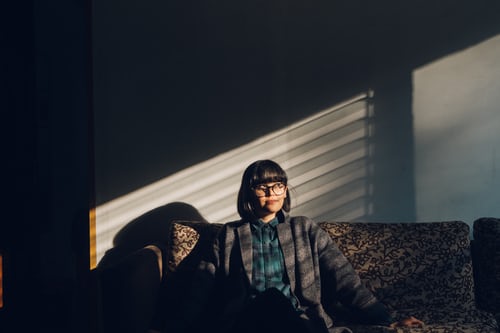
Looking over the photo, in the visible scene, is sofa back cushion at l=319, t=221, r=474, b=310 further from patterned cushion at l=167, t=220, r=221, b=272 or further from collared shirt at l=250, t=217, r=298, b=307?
patterned cushion at l=167, t=220, r=221, b=272

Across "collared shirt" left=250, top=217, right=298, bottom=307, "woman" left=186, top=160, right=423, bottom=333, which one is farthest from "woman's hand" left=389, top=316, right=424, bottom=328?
"collared shirt" left=250, top=217, right=298, bottom=307

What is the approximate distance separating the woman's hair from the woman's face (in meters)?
0.02

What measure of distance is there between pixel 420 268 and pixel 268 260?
0.67 meters

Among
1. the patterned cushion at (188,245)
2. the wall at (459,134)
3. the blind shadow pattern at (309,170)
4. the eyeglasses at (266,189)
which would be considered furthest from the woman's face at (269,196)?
the wall at (459,134)

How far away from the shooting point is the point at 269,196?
2338 mm

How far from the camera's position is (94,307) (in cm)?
301

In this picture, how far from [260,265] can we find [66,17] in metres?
2.13

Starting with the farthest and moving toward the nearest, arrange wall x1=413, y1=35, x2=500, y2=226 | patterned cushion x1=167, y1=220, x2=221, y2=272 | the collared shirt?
wall x1=413, y1=35, x2=500, y2=226 < patterned cushion x1=167, y1=220, x2=221, y2=272 < the collared shirt

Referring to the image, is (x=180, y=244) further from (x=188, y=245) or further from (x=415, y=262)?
(x=415, y=262)

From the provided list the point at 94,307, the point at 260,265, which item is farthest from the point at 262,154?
the point at 94,307

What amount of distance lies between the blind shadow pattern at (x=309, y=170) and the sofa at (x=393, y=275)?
1.08 ft

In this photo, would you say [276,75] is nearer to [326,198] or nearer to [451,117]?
[326,198]

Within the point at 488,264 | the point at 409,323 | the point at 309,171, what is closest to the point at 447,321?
the point at 409,323

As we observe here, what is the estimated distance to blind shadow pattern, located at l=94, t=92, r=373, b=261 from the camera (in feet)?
9.42
